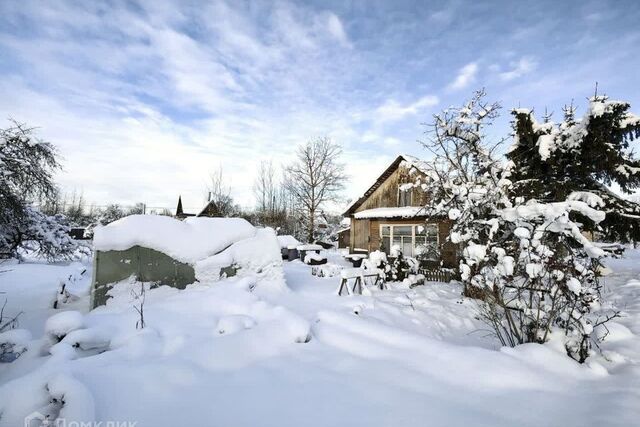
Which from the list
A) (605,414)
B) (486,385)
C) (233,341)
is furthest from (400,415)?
(233,341)

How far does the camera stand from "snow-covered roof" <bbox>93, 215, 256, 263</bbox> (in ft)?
23.7

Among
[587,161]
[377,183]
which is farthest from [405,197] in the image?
[587,161]

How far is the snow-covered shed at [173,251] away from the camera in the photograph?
7145 millimetres

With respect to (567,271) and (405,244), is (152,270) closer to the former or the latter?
(567,271)

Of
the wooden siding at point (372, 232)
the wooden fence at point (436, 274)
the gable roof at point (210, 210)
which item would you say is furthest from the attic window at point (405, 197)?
the gable roof at point (210, 210)

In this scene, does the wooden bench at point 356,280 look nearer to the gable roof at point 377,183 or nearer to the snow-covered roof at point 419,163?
the snow-covered roof at point 419,163

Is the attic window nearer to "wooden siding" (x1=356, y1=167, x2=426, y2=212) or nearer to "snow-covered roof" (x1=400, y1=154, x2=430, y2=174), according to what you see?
"wooden siding" (x1=356, y1=167, x2=426, y2=212)

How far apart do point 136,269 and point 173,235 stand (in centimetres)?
113

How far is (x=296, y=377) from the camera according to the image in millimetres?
3074

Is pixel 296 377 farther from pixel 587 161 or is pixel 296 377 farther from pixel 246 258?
pixel 587 161

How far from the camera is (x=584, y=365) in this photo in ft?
12.0

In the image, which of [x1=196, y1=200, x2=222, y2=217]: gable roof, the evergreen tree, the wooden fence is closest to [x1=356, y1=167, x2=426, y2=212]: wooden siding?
the wooden fence

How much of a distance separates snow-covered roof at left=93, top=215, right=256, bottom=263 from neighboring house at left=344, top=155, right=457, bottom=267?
9057 mm

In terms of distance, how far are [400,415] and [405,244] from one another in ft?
48.5
